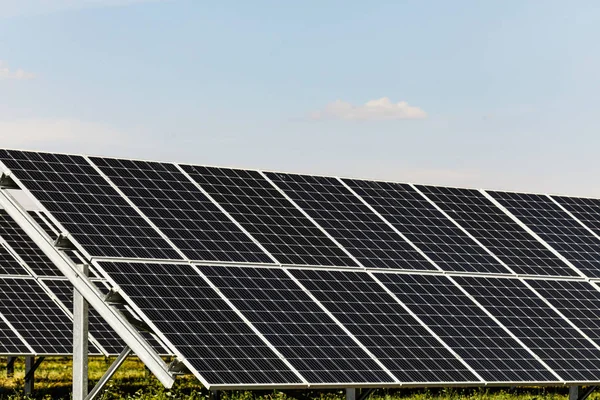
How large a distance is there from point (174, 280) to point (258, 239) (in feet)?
10.7

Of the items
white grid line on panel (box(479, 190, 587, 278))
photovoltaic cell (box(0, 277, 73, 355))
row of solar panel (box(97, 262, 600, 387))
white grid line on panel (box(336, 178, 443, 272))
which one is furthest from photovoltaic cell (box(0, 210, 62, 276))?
row of solar panel (box(97, 262, 600, 387))

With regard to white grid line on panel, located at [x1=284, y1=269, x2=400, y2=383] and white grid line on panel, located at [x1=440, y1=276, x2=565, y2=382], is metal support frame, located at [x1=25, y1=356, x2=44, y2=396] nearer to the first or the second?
white grid line on panel, located at [x1=284, y1=269, x2=400, y2=383]

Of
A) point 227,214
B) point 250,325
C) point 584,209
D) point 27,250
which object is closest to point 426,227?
point 227,214

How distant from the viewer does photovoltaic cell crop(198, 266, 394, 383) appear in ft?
63.3

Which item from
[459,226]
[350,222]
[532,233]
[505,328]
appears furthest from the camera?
[532,233]

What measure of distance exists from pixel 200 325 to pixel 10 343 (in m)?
14.6

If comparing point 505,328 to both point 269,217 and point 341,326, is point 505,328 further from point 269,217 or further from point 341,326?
point 269,217

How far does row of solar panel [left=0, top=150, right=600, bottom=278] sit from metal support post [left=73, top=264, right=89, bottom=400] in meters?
1.08

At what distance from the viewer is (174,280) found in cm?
2006

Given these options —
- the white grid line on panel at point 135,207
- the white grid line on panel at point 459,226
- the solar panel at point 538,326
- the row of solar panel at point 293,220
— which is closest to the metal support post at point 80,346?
the row of solar panel at point 293,220

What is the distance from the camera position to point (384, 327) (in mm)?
21234

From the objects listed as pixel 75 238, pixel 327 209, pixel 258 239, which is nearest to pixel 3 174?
pixel 75 238

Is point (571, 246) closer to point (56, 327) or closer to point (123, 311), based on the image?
point (123, 311)

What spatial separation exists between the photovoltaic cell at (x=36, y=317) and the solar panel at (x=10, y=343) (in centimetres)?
24
